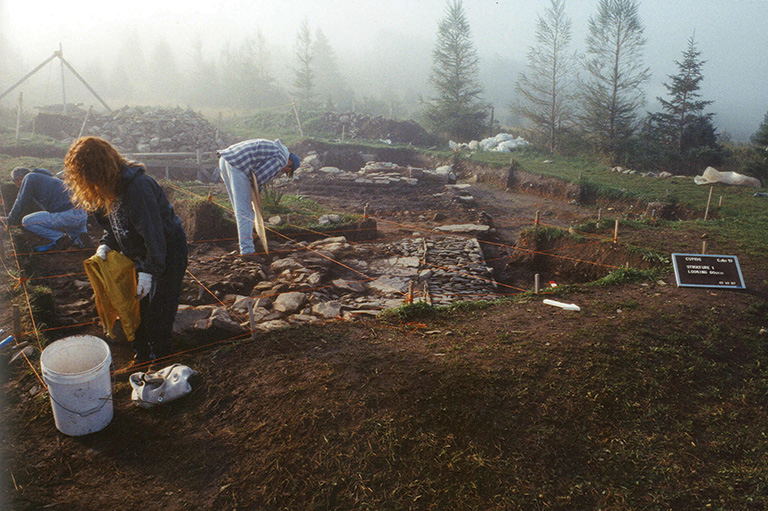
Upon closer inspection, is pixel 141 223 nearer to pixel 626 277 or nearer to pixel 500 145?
pixel 626 277

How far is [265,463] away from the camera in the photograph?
268 cm

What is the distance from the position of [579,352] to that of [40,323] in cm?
498

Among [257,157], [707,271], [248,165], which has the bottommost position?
[707,271]

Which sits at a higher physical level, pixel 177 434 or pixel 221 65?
pixel 221 65

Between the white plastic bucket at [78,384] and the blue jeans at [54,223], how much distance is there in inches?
177

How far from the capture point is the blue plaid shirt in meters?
5.96

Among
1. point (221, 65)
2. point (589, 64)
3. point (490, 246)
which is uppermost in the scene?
point (221, 65)

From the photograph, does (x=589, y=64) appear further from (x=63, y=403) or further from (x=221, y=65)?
(x=221, y=65)

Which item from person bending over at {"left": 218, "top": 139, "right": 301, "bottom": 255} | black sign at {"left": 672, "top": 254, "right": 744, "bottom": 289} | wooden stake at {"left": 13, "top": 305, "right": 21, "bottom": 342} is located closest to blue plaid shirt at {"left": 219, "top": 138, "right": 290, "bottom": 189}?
person bending over at {"left": 218, "top": 139, "right": 301, "bottom": 255}

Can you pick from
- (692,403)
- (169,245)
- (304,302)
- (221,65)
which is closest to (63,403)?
(169,245)

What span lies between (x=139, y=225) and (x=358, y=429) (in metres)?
2.11

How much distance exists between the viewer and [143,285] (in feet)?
11.6

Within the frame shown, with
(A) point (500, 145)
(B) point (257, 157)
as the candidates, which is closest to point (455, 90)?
(A) point (500, 145)

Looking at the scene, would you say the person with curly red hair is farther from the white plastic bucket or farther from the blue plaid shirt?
the blue plaid shirt
